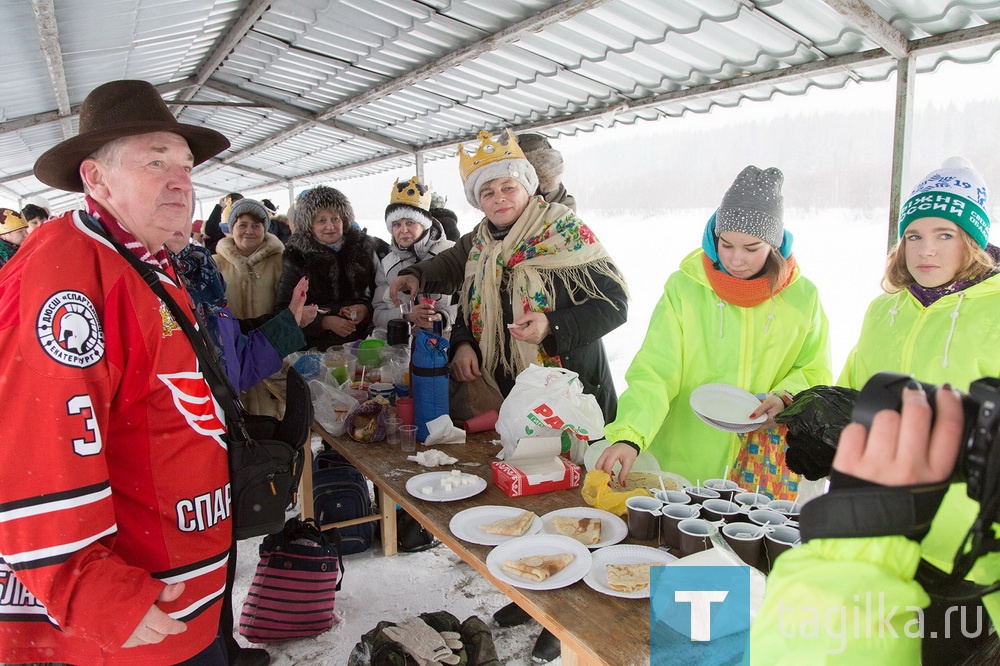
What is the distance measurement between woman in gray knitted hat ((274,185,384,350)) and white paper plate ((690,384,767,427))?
2.65 m

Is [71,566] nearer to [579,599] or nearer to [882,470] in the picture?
[579,599]

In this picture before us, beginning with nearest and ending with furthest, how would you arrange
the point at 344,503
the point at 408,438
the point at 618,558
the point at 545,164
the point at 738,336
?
the point at 618,558 → the point at 738,336 → the point at 408,438 → the point at 545,164 → the point at 344,503

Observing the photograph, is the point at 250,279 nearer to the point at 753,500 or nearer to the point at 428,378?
the point at 428,378

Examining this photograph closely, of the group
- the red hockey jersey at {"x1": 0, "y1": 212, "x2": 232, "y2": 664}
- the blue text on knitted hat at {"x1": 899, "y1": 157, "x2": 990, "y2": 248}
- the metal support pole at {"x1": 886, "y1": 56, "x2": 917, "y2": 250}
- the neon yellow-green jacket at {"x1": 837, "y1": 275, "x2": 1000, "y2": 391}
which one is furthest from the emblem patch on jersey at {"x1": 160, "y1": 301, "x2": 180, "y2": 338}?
the metal support pole at {"x1": 886, "y1": 56, "x2": 917, "y2": 250}

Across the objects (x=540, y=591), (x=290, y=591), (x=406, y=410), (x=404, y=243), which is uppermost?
(x=404, y=243)

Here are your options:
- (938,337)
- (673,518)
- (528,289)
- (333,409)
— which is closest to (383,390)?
(333,409)

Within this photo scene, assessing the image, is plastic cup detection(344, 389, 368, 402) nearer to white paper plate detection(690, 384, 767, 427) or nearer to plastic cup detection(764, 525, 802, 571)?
white paper plate detection(690, 384, 767, 427)

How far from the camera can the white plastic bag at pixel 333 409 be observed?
264 centimetres

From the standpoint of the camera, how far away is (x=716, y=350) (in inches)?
81.4

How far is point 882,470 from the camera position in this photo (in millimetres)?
622

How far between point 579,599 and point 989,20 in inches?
128

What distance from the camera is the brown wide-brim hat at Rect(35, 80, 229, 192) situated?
4.43ft

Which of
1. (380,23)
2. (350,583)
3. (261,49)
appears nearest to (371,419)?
(350,583)

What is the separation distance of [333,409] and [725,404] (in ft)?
5.56
